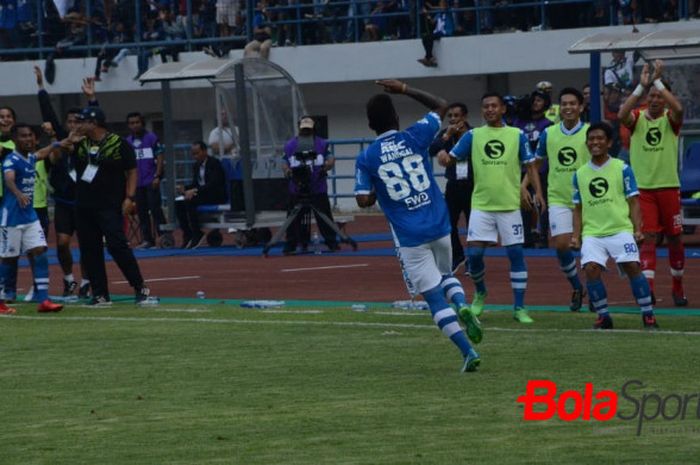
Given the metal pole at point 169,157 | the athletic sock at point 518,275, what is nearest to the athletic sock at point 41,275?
the athletic sock at point 518,275

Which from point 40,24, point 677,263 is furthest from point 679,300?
point 40,24

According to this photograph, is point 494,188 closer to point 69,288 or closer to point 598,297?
point 598,297

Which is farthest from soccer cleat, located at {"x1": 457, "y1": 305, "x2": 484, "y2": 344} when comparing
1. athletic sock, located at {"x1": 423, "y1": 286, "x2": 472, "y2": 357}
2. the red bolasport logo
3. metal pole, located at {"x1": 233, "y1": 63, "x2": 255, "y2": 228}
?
metal pole, located at {"x1": 233, "y1": 63, "x2": 255, "y2": 228}

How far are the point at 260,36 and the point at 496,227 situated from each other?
2126 centimetres

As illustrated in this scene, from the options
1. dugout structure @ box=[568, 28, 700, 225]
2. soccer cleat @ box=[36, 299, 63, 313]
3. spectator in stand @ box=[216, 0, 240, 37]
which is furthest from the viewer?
spectator in stand @ box=[216, 0, 240, 37]

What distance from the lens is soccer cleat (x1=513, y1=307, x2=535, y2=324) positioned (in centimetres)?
1475

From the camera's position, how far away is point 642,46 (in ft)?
78.4

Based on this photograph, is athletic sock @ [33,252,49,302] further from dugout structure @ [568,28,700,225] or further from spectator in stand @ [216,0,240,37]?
spectator in stand @ [216,0,240,37]

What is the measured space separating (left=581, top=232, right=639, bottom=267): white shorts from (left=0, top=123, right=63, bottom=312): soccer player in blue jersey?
6.19 m

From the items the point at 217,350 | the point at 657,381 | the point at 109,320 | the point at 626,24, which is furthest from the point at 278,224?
the point at 657,381

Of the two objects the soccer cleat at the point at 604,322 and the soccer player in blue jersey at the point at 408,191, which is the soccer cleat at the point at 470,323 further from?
the soccer cleat at the point at 604,322

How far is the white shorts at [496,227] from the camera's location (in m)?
15.1

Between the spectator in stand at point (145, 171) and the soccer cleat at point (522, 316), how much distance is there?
14.3 metres

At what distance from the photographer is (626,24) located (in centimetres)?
3225
